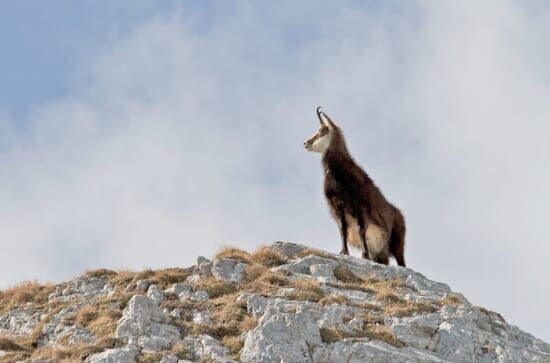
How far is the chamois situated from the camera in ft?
88.0

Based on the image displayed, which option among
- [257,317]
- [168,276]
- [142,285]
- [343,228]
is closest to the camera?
[257,317]

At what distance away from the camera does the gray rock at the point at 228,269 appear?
23219mm

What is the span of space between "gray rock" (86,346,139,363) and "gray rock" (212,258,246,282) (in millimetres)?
4495

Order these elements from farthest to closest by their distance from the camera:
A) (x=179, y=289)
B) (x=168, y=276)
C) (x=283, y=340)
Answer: (x=168, y=276), (x=179, y=289), (x=283, y=340)

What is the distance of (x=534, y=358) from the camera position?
20516mm

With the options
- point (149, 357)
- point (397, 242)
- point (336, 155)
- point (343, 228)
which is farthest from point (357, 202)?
point (149, 357)

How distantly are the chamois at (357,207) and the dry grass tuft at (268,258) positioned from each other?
7.29ft

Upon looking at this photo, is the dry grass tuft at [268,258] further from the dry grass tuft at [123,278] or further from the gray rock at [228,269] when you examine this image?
the dry grass tuft at [123,278]

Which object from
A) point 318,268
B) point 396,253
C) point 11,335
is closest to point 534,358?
point 318,268

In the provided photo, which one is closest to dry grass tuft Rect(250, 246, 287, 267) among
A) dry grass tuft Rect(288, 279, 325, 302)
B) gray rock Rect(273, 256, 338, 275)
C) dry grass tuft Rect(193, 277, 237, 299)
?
gray rock Rect(273, 256, 338, 275)

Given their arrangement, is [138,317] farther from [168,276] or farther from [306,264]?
[306,264]

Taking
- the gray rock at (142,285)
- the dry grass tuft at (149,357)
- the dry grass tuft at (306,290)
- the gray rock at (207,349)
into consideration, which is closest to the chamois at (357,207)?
the dry grass tuft at (306,290)

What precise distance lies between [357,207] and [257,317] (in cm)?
689

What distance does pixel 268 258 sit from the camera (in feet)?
81.0
